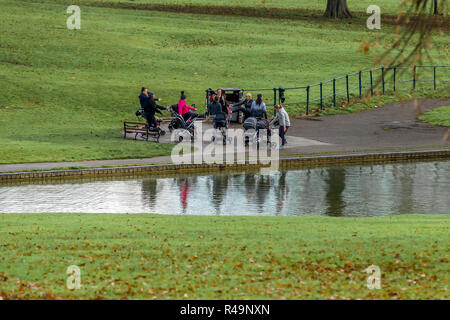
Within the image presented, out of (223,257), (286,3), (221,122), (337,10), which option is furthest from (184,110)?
(286,3)

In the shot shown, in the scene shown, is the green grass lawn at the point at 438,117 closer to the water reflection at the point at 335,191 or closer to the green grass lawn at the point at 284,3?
the water reflection at the point at 335,191

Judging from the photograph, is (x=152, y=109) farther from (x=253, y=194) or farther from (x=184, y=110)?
(x=253, y=194)

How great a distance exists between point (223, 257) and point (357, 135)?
19.0 m

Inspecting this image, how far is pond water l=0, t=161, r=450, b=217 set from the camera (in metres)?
18.4

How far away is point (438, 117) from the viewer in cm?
3434

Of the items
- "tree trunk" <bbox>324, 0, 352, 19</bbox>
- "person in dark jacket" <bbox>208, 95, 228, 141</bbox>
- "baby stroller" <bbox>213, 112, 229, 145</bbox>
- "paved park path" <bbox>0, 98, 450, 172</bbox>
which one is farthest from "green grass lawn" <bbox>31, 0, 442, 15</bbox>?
"baby stroller" <bbox>213, 112, 229, 145</bbox>

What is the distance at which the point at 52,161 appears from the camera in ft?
78.4

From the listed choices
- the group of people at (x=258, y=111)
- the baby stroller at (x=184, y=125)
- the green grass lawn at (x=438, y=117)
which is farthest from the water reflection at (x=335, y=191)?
the green grass lawn at (x=438, y=117)

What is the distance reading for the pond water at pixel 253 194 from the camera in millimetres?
18422

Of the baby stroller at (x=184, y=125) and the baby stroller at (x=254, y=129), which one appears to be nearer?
the baby stroller at (x=254, y=129)

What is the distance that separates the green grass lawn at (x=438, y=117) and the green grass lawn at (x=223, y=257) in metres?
18.1

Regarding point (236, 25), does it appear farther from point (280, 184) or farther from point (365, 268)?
point (365, 268)
